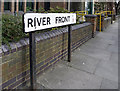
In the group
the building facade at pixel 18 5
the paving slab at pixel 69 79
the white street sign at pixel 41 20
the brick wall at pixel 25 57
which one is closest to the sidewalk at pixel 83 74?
the paving slab at pixel 69 79

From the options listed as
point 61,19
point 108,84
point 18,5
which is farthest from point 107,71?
point 18,5

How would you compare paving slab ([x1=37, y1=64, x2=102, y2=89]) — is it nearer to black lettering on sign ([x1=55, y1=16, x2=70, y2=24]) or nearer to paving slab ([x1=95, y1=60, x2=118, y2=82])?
paving slab ([x1=95, y1=60, x2=118, y2=82])

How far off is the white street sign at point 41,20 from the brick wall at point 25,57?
601 mm

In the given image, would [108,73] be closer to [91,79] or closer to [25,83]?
[91,79]

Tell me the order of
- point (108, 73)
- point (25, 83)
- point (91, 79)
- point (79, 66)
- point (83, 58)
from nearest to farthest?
point (25, 83) → point (91, 79) → point (108, 73) → point (79, 66) → point (83, 58)

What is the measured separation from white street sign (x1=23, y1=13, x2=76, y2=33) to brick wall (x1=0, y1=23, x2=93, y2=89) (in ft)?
1.97

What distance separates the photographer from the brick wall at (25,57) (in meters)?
2.63

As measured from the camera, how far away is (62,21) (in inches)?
142

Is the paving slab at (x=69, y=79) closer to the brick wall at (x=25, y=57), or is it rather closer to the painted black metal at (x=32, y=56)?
the brick wall at (x=25, y=57)

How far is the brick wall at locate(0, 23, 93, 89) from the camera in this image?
2.63 meters

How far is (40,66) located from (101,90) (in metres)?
1.63

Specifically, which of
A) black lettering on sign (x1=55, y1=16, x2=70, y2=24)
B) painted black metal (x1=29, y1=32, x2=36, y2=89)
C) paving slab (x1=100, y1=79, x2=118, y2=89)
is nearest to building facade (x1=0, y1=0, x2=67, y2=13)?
black lettering on sign (x1=55, y1=16, x2=70, y2=24)

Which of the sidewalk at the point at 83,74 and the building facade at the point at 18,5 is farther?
the building facade at the point at 18,5

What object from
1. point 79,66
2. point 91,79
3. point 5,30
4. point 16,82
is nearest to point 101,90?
point 91,79
